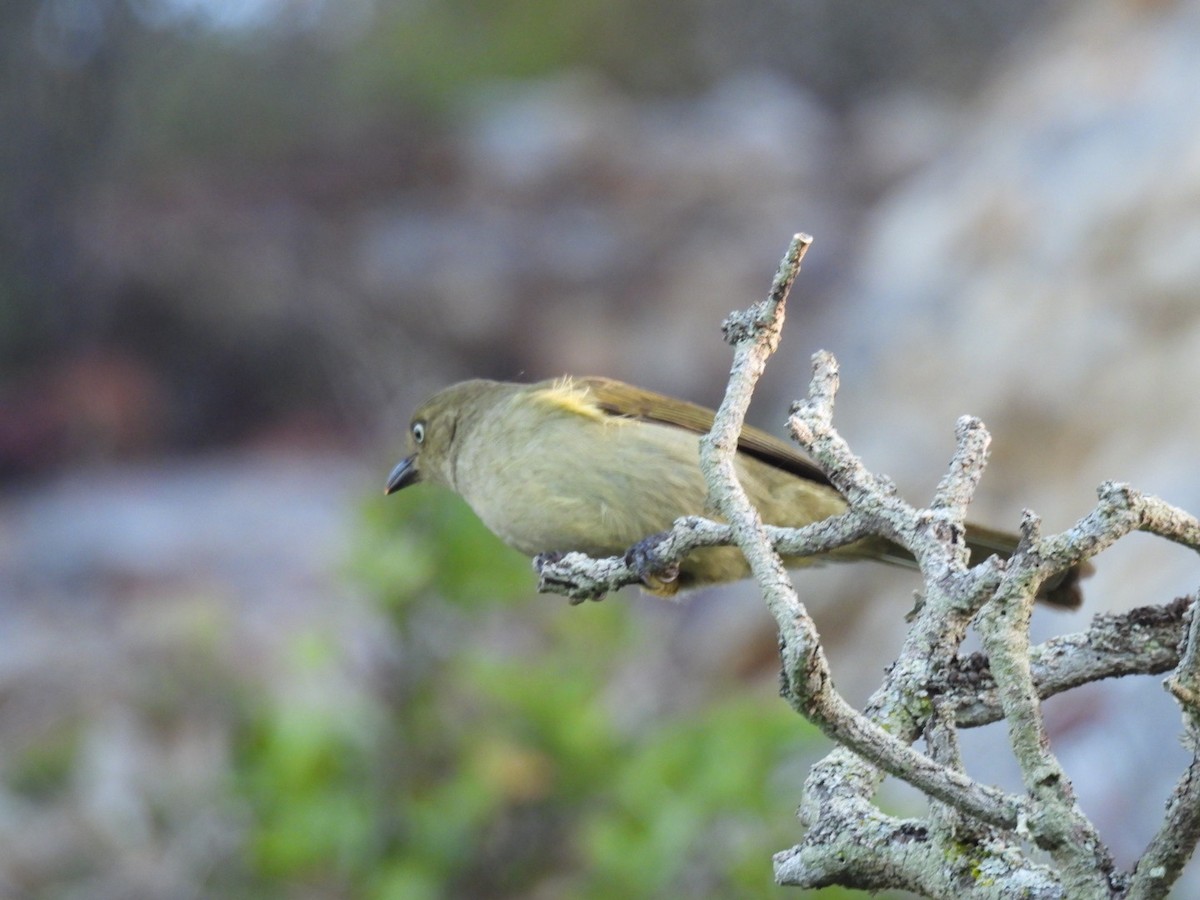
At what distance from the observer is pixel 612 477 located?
3.56m

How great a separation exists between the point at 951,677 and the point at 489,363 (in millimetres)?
10942

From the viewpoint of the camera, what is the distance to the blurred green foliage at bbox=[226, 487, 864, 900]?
5262mm

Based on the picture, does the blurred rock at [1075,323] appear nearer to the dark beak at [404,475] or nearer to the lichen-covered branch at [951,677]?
the dark beak at [404,475]

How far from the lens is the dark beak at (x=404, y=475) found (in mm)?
4391

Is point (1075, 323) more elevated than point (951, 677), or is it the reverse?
point (1075, 323)

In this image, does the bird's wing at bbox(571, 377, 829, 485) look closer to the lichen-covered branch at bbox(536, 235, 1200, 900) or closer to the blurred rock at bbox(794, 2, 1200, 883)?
the lichen-covered branch at bbox(536, 235, 1200, 900)

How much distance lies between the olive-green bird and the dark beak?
36 centimetres

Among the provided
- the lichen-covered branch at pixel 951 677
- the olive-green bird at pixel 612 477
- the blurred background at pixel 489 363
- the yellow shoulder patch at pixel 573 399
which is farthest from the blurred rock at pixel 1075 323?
the lichen-covered branch at pixel 951 677

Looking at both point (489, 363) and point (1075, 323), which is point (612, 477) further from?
point (489, 363)

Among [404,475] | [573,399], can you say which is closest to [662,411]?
[573,399]

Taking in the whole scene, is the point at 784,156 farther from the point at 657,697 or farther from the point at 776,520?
the point at 776,520

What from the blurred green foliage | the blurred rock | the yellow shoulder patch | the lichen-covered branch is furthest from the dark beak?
the blurred rock

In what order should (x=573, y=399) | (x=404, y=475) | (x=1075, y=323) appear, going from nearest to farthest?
(x=573, y=399), (x=404, y=475), (x=1075, y=323)

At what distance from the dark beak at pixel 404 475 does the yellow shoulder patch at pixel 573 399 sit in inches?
25.7
